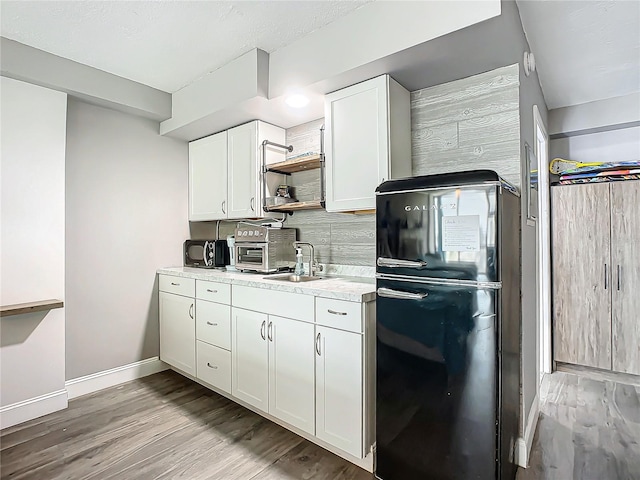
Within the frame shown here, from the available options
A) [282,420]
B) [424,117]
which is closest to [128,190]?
[282,420]

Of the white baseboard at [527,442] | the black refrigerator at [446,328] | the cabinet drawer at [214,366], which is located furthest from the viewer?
the cabinet drawer at [214,366]

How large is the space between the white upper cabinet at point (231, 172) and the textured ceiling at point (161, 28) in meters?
0.61

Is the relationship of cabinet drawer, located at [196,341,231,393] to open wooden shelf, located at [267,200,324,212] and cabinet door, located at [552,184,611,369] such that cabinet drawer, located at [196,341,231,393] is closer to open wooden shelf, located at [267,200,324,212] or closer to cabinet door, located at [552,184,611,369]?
open wooden shelf, located at [267,200,324,212]

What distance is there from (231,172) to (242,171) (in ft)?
0.51

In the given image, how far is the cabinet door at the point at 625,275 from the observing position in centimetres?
302

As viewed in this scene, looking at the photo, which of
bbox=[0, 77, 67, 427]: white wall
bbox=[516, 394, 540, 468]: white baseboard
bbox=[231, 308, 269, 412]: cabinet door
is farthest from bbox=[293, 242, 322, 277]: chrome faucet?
bbox=[0, 77, 67, 427]: white wall

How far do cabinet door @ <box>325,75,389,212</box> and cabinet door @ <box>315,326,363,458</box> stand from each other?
0.83 metres

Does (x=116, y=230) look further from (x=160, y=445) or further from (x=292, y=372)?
(x=292, y=372)

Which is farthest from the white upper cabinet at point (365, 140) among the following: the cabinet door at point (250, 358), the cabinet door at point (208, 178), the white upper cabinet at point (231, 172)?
the cabinet door at point (208, 178)

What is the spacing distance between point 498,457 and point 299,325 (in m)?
1.14

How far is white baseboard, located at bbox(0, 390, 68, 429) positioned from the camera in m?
2.36

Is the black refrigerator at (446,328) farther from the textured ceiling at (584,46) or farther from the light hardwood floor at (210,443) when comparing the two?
the textured ceiling at (584,46)

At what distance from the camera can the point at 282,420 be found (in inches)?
86.9

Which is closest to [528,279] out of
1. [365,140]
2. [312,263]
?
[365,140]
